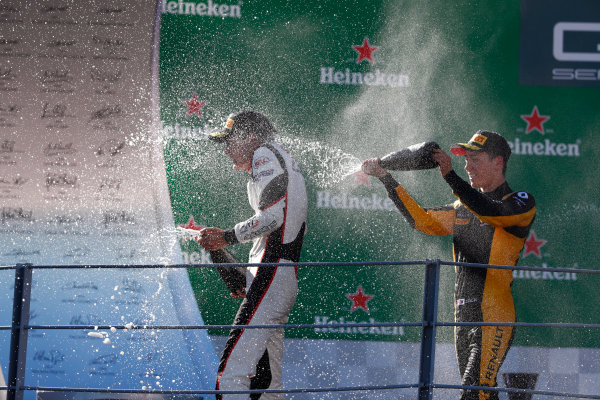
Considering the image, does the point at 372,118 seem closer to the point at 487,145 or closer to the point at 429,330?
the point at 487,145

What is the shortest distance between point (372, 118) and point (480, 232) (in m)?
1.07

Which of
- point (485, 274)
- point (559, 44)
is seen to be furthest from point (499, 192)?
point (559, 44)

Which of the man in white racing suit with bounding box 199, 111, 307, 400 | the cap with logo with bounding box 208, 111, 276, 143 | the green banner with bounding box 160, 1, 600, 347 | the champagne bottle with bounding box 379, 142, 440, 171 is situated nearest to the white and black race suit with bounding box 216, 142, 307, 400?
the man in white racing suit with bounding box 199, 111, 307, 400

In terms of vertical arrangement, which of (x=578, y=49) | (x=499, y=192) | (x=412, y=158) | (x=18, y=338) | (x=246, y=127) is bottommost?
(x=18, y=338)

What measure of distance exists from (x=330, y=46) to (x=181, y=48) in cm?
90

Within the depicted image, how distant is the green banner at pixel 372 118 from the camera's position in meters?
4.82

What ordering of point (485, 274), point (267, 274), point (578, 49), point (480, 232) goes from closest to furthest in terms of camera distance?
point (267, 274)
point (485, 274)
point (480, 232)
point (578, 49)

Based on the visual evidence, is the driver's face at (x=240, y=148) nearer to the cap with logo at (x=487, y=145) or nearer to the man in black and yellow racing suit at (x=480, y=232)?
the man in black and yellow racing suit at (x=480, y=232)

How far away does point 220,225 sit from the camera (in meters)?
4.84

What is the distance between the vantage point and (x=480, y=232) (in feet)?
13.8

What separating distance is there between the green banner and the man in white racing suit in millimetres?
771

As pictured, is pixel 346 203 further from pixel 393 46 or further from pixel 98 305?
pixel 98 305

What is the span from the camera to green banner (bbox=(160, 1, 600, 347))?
4816 mm

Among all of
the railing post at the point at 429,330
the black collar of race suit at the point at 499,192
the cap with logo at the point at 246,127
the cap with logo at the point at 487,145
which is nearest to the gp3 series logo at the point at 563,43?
the cap with logo at the point at 487,145
